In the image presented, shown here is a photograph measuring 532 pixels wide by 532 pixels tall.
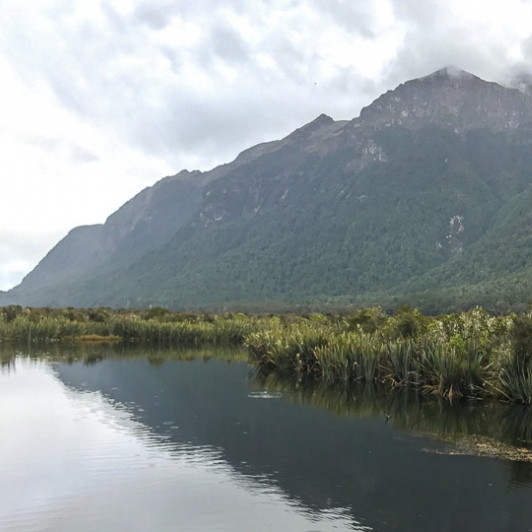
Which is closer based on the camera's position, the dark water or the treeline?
the dark water

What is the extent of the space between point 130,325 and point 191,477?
153 ft

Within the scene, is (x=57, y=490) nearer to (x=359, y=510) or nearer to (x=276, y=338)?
(x=359, y=510)

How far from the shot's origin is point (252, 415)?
21438 millimetres

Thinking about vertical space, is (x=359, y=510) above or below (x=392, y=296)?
below

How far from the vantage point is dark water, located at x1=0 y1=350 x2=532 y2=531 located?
1163cm

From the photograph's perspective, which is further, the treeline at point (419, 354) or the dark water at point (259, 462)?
the treeline at point (419, 354)

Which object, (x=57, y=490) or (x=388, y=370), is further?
(x=388, y=370)

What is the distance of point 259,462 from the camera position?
15320 mm

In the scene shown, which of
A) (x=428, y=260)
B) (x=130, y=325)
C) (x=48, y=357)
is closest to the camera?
(x=48, y=357)

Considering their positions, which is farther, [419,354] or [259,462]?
[419,354]

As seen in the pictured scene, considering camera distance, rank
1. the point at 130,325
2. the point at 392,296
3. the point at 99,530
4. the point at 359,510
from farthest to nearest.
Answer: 1. the point at 392,296
2. the point at 130,325
3. the point at 359,510
4. the point at 99,530

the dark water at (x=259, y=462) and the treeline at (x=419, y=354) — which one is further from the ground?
the treeline at (x=419, y=354)

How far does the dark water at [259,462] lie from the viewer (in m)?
11.6

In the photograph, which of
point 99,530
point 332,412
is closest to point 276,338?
point 332,412
